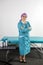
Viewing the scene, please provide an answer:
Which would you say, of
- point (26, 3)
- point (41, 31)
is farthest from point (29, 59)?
point (26, 3)

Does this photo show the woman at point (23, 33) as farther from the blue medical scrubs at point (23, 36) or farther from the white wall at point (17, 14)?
the white wall at point (17, 14)

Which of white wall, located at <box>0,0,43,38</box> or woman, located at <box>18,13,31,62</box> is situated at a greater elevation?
white wall, located at <box>0,0,43,38</box>

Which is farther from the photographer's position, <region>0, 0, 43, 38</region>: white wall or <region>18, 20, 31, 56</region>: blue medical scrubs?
<region>0, 0, 43, 38</region>: white wall

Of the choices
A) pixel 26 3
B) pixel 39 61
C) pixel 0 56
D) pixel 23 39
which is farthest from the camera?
pixel 26 3

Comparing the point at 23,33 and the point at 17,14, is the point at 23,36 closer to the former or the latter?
the point at 23,33

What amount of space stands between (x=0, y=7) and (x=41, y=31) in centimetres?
183

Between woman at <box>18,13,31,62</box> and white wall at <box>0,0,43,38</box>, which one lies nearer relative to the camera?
woman at <box>18,13,31,62</box>

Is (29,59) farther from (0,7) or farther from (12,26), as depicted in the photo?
(0,7)

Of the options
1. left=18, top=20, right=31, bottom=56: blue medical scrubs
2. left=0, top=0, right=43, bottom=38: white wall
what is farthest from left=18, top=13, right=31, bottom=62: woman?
left=0, top=0, right=43, bottom=38: white wall

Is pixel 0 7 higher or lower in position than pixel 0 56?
higher

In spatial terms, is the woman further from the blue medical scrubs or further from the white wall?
the white wall

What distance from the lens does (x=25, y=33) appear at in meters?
3.72

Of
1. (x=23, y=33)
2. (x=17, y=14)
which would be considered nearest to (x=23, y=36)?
(x=23, y=33)

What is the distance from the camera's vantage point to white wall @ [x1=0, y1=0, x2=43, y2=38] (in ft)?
17.0
